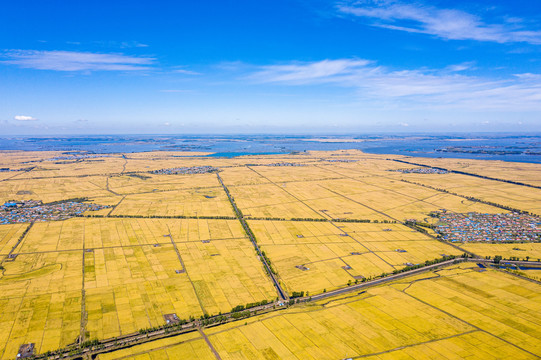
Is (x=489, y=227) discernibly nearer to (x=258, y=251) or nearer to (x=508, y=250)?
(x=508, y=250)

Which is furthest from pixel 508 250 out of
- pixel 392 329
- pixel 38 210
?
pixel 38 210

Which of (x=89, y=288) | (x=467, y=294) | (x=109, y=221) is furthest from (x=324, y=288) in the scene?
(x=109, y=221)

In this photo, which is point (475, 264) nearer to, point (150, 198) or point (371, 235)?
point (371, 235)

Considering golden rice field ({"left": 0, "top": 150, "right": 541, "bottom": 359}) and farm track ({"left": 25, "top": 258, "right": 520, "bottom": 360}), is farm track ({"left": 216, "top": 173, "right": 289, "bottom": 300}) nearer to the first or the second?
golden rice field ({"left": 0, "top": 150, "right": 541, "bottom": 359})

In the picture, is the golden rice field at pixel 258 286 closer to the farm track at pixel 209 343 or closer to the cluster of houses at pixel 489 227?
the farm track at pixel 209 343

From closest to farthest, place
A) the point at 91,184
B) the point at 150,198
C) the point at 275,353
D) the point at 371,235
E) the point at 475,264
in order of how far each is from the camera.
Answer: the point at 275,353, the point at 475,264, the point at 371,235, the point at 150,198, the point at 91,184

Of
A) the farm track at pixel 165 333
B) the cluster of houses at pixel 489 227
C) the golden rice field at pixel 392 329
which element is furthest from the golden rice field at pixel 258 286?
the cluster of houses at pixel 489 227

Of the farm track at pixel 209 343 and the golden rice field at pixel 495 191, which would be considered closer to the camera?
the farm track at pixel 209 343
